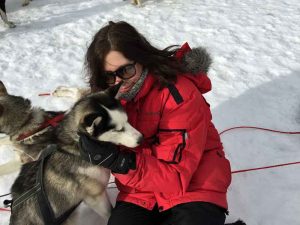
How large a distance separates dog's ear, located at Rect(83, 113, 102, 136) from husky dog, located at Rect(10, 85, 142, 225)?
106mm

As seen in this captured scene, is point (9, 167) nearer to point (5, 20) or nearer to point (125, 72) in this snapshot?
point (125, 72)

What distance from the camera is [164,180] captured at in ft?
6.86

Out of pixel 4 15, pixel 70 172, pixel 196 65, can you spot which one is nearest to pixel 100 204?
pixel 70 172

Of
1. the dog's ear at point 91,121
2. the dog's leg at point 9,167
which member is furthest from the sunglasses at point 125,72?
the dog's leg at point 9,167

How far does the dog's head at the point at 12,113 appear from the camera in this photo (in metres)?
2.76

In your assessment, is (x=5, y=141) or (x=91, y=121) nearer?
(x=91, y=121)

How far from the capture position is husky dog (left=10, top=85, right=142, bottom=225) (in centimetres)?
210

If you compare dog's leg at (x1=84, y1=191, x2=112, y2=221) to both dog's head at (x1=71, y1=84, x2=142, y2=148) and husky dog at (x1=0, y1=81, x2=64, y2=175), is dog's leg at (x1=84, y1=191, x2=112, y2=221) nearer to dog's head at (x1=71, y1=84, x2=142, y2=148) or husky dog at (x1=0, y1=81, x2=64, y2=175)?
dog's head at (x1=71, y1=84, x2=142, y2=148)

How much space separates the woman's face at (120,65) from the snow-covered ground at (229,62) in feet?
3.62

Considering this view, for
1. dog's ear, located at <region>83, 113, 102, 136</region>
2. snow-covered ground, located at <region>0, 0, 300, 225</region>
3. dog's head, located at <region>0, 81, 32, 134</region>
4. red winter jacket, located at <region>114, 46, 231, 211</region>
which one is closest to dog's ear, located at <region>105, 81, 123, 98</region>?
red winter jacket, located at <region>114, 46, 231, 211</region>

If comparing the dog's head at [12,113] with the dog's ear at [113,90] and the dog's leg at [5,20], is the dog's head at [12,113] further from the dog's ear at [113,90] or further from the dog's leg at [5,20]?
the dog's leg at [5,20]

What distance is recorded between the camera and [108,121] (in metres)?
2.04

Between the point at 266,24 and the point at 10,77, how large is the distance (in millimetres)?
3777

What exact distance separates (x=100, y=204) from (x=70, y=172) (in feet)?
1.09
